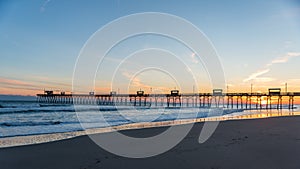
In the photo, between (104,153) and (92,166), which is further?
(104,153)

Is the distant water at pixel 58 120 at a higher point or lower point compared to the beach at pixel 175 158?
lower

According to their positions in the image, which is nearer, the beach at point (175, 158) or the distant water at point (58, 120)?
the beach at point (175, 158)

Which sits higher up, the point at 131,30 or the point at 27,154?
the point at 131,30

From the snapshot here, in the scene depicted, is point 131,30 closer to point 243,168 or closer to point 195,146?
point 195,146

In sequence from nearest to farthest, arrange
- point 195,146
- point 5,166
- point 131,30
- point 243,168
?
point 243,168 → point 5,166 → point 195,146 → point 131,30

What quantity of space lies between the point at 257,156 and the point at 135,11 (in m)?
7.79

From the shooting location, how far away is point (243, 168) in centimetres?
429

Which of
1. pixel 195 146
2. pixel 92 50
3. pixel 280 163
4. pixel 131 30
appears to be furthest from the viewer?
pixel 92 50

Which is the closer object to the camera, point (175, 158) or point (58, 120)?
point (175, 158)

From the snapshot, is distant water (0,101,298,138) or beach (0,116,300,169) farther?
distant water (0,101,298,138)

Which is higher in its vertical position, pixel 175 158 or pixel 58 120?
pixel 175 158

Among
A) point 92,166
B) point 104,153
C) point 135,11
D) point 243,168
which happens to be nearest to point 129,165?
point 92,166

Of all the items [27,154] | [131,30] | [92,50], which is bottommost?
[27,154]

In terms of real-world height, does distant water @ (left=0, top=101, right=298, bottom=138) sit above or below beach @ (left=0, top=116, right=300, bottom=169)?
below
